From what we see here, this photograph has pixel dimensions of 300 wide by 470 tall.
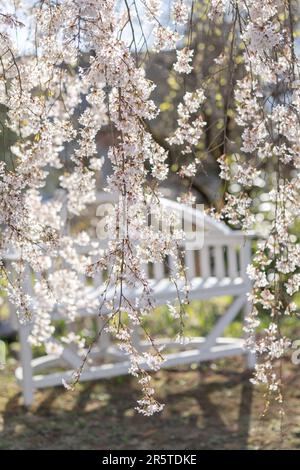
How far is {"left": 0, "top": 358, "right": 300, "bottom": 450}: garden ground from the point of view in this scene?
374cm

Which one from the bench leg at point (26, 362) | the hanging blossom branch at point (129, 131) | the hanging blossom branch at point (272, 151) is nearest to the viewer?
the hanging blossom branch at point (129, 131)

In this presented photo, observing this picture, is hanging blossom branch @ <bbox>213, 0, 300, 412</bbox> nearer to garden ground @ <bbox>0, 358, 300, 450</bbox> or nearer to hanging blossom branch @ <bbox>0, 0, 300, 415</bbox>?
hanging blossom branch @ <bbox>0, 0, 300, 415</bbox>

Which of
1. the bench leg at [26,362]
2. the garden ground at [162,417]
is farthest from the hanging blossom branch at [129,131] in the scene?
the bench leg at [26,362]

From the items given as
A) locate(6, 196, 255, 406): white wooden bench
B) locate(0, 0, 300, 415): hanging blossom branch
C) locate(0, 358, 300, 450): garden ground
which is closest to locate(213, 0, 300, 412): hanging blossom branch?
locate(0, 0, 300, 415): hanging blossom branch

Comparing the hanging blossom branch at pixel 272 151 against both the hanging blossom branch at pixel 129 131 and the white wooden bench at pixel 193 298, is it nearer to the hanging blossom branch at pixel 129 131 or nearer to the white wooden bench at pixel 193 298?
the hanging blossom branch at pixel 129 131

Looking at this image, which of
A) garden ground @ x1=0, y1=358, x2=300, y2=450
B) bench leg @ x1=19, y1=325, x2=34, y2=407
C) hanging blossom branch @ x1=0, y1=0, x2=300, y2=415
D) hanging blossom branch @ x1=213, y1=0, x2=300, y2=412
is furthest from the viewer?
bench leg @ x1=19, y1=325, x2=34, y2=407

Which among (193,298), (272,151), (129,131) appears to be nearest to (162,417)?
(193,298)

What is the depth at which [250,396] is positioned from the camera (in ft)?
14.5

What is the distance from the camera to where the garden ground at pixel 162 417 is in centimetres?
374

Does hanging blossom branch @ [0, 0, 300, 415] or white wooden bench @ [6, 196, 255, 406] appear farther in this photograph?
white wooden bench @ [6, 196, 255, 406]

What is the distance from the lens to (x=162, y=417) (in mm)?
4121

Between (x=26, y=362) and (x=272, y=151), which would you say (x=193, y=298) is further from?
(x=272, y=151)

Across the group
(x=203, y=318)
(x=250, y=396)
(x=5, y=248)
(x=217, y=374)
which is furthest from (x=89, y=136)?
(x=203, y=318)
